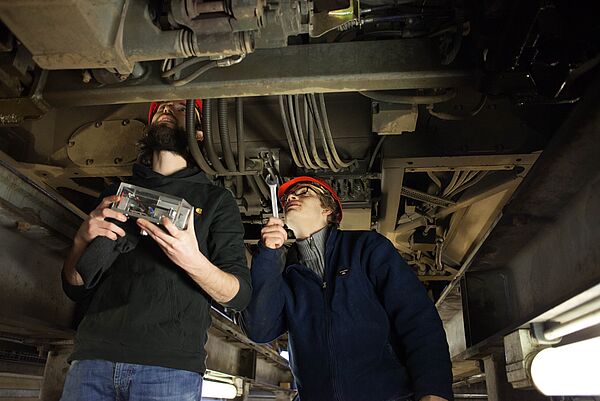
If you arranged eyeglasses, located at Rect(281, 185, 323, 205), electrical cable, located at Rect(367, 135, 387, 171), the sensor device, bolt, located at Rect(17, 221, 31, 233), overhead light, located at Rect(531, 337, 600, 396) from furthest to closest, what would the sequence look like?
electrical cable, located at Rect(367, 135, 387, 171), eyeglasses, located at Rect(281, 185, 323, 205), bolt, located at Rect(17, 221, 31, 233), the sensor device, overhead light, located at Rect(531, 337, 600, 396)

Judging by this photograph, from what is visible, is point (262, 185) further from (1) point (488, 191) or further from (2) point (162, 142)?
(1) point (488, 191)

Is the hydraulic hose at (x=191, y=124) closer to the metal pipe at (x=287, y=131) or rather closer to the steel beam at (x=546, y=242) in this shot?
the metal pipe at (x=287, y=131)

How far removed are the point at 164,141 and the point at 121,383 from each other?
656 mm

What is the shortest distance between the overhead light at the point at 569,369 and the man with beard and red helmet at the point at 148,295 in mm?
691

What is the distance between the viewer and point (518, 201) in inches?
44.4

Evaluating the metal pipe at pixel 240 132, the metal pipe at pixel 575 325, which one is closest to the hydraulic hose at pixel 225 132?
the metal pipe at pixel 240 132

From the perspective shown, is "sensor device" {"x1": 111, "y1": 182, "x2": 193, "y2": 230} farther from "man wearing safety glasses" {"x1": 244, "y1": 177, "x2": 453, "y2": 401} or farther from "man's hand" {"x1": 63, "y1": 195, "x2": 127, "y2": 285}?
"man wearing safety glasses" {"x1": 244, "y1": 177, "x2": 453, "y2": 401}

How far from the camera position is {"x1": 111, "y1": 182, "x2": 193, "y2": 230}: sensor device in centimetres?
97

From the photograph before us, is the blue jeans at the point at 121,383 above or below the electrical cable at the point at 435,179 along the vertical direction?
below

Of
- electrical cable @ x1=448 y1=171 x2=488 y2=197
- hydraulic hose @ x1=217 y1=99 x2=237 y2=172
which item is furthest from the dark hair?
electrical cable @ x1=448 y1=171 x2=488 y2=197

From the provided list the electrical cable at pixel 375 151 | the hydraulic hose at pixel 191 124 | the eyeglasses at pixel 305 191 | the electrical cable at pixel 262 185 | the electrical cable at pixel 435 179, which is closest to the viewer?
the hydraulic hose at pixel 191 124

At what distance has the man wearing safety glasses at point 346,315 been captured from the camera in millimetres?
1164

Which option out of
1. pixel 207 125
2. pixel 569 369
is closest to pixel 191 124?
pixel 207 125

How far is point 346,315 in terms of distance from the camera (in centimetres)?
127
